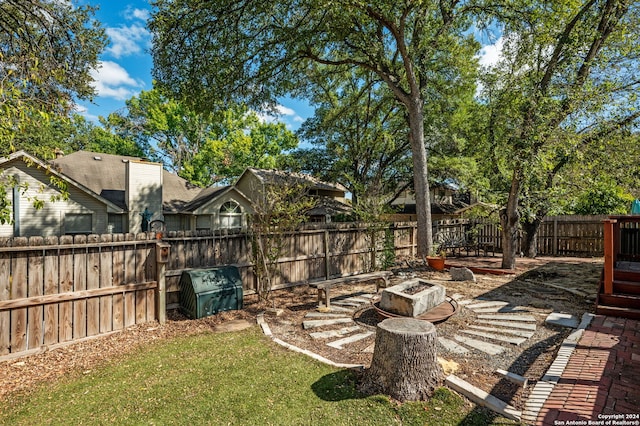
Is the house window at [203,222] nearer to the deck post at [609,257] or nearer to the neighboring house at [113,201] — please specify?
the neighboring house at [113,201]

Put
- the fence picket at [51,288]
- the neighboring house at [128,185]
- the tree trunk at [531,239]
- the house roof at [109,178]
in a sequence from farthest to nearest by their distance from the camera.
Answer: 1. the house roof at [109,178]
2. the neighboring house at [128,185]
3. the tree trunk at [531,239]
4. the fence picket at [51,288]

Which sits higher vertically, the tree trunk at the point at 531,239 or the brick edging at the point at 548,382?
the tree trunk at the point at 531,239

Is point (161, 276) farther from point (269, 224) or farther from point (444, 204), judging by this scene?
point (444, 204)

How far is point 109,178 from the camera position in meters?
16.8

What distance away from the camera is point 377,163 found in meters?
21.2

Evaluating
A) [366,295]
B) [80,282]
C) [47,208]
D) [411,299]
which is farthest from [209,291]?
[47,208]

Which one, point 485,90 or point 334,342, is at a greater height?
point 485,90

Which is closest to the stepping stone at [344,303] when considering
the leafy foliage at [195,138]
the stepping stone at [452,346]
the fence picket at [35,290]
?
the stepping stone at [452,346]

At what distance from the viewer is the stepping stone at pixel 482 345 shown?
456 centimetres

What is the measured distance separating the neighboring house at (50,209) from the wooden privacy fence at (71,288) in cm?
732

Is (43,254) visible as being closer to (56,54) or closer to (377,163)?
(56,54)

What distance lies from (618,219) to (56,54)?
12.5 m

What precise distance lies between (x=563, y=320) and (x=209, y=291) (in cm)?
672

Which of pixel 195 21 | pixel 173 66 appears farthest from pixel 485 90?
pixel 173 66
